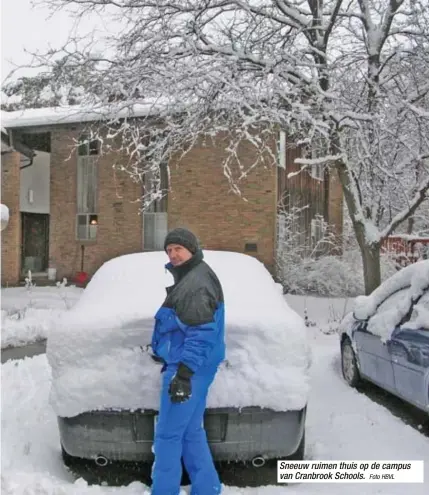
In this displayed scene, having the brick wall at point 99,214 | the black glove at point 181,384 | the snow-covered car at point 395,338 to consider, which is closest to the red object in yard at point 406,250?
the brick wall at point 99,214

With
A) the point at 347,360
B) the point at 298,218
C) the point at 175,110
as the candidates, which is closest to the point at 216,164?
the point at 298,218

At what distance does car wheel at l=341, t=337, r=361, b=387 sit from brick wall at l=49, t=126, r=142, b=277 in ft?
35.7

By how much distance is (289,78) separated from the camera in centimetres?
878

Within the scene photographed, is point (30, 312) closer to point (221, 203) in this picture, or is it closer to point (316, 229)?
point (221, 203)

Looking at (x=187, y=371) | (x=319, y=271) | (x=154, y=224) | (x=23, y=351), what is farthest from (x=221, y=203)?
(x=187, y=371)

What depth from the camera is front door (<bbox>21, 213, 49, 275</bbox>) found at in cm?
2073

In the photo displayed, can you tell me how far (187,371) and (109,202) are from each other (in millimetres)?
14922

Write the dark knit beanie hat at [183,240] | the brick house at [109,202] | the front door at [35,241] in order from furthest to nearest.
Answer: the front door at [35,241], the brick house at [109,202], the dark knit beanie hat at [183,240]

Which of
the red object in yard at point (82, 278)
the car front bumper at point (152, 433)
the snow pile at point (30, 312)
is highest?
the car front bumper at point (152, 433)

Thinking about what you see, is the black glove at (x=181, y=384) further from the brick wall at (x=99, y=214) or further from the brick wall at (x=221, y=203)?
the brick wall at (x=99, y=214)

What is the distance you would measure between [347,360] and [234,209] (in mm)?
9845

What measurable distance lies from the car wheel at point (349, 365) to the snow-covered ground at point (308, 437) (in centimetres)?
10
